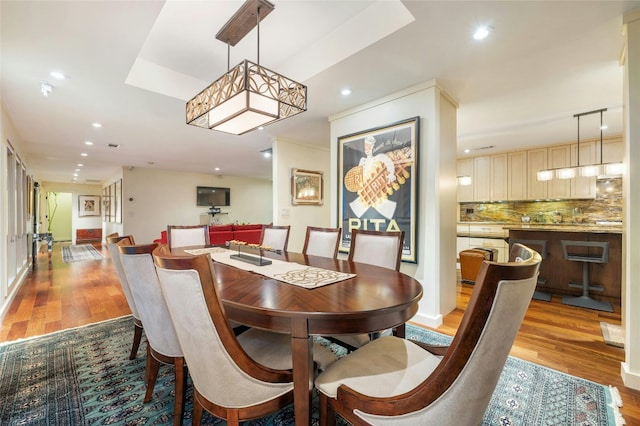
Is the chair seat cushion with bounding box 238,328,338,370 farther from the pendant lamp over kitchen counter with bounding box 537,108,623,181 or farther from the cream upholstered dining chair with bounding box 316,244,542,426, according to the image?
the pendant lamp over kitchen counter with bounding box 537,108,623,181

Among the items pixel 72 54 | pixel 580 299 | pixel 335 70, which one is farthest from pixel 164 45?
pixel 580 299

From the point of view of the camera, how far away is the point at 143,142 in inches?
197

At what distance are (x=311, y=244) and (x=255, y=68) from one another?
1617 millimetres

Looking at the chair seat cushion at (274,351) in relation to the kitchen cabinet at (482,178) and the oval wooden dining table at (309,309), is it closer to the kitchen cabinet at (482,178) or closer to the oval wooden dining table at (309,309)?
the oval wooden dining table at (309,309)

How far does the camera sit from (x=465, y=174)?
Result: 20.8ft

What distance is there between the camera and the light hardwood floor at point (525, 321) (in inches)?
79.9

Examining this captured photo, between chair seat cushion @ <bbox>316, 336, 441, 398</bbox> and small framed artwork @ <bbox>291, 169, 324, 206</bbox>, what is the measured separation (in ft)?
12.0

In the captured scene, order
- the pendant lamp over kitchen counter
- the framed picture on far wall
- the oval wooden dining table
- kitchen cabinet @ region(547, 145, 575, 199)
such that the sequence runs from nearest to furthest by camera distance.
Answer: the oval wooden dining table < the framed picture on far wall < the pendant lamp over kitchen counter < kitchen cabinet @ region(547, 145, 575, 199)

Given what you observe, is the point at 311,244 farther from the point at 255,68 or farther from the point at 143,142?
the point at 143,142

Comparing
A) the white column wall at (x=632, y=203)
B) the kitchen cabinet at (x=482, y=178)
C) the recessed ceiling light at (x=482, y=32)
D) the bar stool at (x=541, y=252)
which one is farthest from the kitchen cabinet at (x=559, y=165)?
the recessed ceiling light at (x=482, y=32)

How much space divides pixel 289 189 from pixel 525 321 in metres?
3.62

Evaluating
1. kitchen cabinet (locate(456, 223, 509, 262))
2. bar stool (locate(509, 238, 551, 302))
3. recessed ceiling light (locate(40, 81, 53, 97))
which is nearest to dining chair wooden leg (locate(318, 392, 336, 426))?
recessed ceiling light (locate(40, 81, 53, 97))

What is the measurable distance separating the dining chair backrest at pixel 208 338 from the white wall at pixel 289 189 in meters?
3.57

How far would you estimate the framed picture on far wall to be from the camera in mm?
2906
